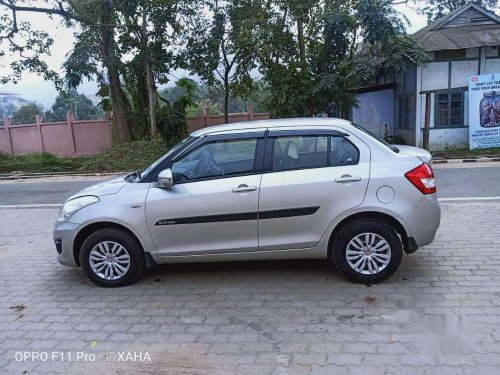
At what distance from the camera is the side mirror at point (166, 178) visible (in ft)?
14.6

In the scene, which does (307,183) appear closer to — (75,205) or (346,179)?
(346,179)

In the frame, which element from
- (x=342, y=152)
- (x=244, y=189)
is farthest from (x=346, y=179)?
(x=244, y=189)

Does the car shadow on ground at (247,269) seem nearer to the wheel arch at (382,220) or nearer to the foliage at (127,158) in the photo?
the wheel arch at (382,220)

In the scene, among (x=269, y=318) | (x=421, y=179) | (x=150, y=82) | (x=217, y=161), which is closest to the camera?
(x=269, y=318)

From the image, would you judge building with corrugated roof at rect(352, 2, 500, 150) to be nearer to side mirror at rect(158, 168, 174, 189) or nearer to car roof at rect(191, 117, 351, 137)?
car roof at rect(191, 117, 351, 137)

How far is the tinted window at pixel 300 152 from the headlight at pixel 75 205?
1.92m

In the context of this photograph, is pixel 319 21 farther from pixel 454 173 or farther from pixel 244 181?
pixel 244 181

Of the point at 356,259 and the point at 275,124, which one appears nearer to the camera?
the point at 356,259

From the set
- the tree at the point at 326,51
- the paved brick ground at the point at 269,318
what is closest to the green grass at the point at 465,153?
the tree at the point at 326,51

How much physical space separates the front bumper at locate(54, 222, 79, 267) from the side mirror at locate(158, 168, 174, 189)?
3.41 feet

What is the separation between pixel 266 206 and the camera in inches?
175

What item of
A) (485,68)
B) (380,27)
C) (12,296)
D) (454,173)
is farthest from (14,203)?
(485,68)

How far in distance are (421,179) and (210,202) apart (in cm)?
205

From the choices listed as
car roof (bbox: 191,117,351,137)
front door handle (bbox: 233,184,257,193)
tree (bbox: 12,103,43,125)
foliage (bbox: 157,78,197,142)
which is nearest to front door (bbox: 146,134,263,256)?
front door handle (bbox: 233,184,257,193)
